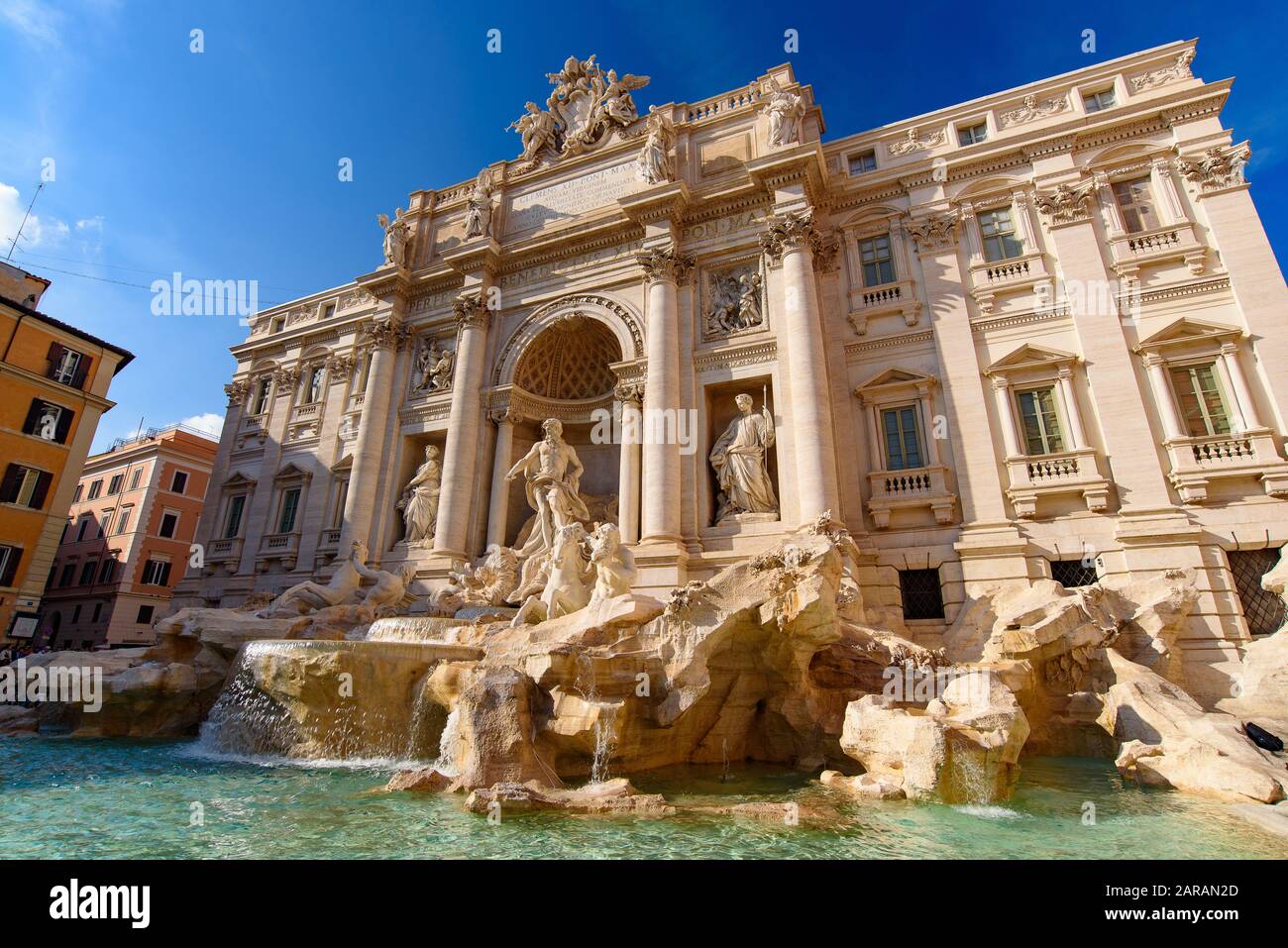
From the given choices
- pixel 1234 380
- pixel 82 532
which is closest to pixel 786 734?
pixel 1234 380

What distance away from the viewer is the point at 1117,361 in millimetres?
13742

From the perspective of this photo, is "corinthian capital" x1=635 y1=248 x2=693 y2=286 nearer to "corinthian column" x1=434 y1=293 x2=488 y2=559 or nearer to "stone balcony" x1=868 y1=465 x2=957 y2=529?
"corinthian column" x1=434 y1=293 x2=488 y2=559

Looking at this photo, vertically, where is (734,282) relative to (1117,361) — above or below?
above

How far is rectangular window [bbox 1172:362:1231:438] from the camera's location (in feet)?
42.4

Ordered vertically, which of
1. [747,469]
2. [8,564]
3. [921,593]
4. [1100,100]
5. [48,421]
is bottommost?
[921,593]

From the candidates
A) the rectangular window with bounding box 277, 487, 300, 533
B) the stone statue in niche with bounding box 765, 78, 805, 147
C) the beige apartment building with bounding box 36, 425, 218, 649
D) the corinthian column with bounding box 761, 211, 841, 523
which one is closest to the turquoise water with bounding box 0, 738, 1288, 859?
the corinthian column with bounding box 761, 211, 841, 523

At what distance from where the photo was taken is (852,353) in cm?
1620

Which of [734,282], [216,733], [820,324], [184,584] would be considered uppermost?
[734,282]

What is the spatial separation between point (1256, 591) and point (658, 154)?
17.3 m

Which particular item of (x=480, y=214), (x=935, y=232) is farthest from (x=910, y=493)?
(x=480, y=214)

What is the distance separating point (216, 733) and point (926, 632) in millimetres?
13391

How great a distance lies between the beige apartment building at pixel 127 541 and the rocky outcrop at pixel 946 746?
36.0m

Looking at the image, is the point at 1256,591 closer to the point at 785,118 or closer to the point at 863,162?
the point at 863,162
